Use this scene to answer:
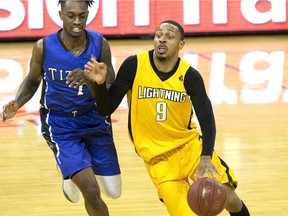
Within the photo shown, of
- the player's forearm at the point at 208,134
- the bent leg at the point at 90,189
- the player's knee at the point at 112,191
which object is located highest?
the player's forearm at the point at 208,134

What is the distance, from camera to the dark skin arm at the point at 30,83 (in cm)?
541

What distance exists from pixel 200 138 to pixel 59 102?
3.28 ft

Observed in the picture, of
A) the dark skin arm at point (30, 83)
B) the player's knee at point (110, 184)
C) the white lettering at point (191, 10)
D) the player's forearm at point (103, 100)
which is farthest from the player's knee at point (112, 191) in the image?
the white lettering at point (191, 10)

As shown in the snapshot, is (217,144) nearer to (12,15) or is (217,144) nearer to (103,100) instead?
(103,100)

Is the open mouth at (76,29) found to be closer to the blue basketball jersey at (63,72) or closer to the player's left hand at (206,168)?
the blue basketball jersey at (63,72)

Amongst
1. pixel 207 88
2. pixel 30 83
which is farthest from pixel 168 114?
pixel 207 88

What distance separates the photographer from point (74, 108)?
17.7 ft

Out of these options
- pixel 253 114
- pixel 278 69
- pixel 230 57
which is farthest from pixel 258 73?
pixel 253 114

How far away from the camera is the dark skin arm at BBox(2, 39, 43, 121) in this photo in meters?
5.41

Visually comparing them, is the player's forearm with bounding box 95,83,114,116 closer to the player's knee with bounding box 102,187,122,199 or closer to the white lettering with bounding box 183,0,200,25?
the player's knee with bounding box 102,187,122,199

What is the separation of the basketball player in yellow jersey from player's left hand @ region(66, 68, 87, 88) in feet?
0.64

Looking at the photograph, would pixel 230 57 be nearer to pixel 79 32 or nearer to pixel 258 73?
pixel 258 73

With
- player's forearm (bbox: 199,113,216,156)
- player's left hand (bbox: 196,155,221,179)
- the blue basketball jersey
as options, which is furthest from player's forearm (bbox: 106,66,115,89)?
player's left hand (bbox: 196,155,221,179)

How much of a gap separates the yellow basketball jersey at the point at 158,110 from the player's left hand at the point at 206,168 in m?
0.31
